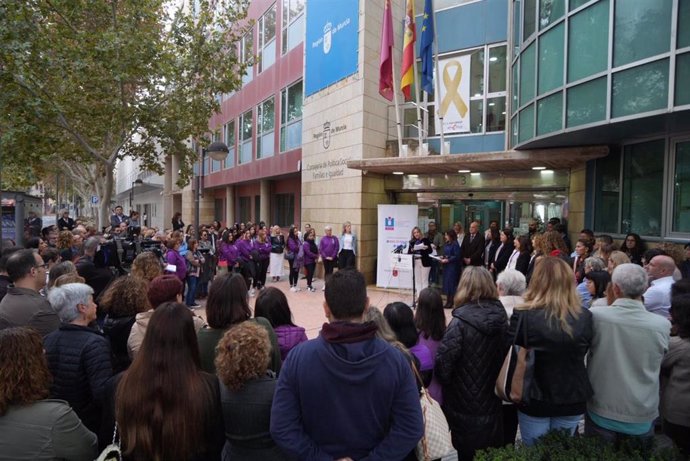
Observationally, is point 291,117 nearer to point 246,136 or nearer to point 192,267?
point 246,136

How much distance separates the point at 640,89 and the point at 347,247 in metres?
8.20

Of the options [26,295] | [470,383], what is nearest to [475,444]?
[470,383]

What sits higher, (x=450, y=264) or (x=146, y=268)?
(x=146, y=268)

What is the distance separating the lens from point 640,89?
21.8 feet

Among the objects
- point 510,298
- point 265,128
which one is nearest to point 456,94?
point 265,128

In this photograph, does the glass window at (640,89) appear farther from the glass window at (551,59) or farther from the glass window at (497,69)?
the glass window at (497,69)

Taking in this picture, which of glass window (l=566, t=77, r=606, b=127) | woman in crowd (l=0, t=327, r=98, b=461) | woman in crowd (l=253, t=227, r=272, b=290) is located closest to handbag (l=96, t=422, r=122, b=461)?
woman in crowd (l=0, t=327, r=98, b=461)

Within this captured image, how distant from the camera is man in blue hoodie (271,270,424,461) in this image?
204cm

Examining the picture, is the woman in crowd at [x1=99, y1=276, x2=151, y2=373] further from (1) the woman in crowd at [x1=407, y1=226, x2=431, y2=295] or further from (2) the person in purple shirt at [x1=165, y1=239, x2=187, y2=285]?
(1) the woman in crowd at [x1=407, y1=226, x2=431, y2=295]

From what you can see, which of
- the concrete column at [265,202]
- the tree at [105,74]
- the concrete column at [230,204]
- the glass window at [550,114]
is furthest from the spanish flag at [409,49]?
the concrete column at [230,204]

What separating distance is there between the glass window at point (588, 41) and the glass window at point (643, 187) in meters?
2.08

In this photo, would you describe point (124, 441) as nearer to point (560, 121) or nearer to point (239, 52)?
point (560, 121)

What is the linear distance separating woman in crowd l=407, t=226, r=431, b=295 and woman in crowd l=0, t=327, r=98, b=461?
896 centimetres

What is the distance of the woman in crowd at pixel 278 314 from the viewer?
3.38 meters
